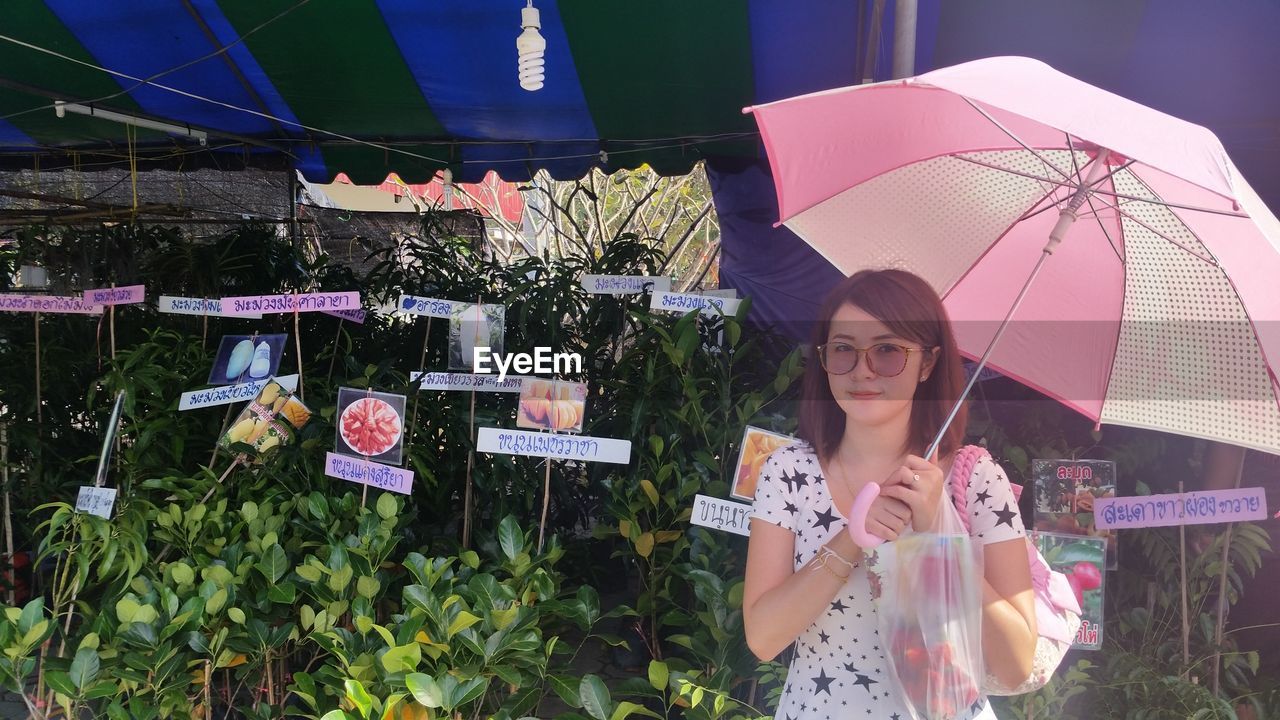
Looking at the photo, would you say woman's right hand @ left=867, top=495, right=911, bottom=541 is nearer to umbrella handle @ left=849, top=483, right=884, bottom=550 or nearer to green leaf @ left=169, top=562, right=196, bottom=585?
umbrella handle @ left=849, top=483, right=884, bottom=550

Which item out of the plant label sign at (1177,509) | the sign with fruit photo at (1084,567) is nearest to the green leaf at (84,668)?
the sign with fruit photo at (1084,567)

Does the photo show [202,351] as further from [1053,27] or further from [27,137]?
[1053,27]

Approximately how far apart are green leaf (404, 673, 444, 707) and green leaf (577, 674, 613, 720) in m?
0.27

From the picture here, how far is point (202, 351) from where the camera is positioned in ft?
8.35

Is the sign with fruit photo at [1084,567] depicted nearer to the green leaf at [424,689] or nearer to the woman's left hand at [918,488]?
the woman's left hand at [918,488]

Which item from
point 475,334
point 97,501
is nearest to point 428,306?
point 475,334

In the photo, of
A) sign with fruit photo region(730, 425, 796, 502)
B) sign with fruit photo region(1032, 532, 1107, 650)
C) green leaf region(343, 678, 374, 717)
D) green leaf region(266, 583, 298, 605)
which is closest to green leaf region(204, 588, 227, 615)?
green leaf region(266, 583, 298, 605)

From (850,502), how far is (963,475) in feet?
0.52

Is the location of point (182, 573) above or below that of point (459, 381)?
below

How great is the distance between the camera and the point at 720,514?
1858 millimetres

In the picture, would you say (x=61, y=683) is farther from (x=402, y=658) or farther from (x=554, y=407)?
(x=554, y=407)

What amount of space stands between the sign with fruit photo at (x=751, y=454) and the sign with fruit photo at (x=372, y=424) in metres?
0.91

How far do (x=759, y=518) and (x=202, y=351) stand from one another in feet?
7.02

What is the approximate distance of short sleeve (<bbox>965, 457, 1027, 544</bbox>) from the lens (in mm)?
1063
